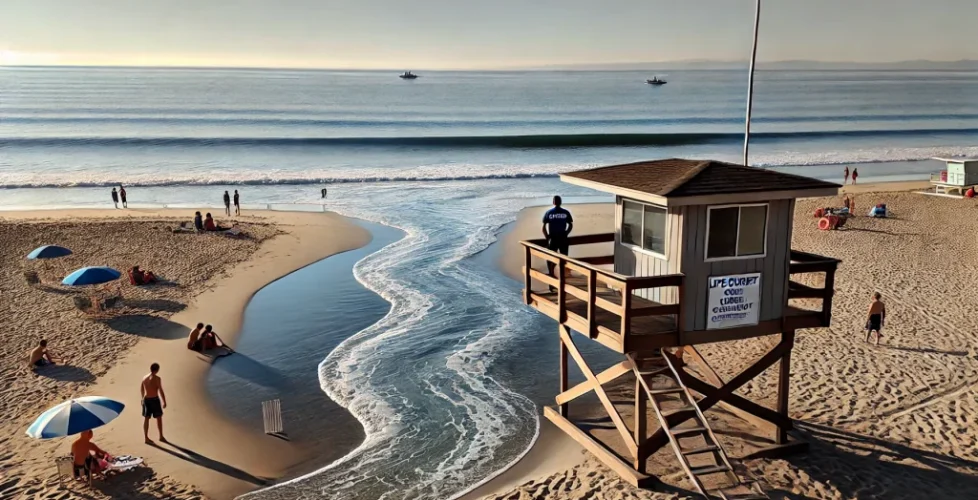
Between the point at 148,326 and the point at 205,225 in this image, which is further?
the point at 205,225

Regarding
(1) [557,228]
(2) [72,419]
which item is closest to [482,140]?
(1) [557,228]

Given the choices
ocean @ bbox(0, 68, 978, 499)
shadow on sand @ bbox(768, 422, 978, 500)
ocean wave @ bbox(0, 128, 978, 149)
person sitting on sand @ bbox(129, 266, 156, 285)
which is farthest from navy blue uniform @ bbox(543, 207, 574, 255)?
ocean wave @ bbox(0, 128, 978, 149)

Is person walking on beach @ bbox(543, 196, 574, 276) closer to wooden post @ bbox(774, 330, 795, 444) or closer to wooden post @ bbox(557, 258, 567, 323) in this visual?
wooden post @ bbox(557, 258, 567, 323)

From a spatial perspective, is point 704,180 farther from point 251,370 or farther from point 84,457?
point 251,370

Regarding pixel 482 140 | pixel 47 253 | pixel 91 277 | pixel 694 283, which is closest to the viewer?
pixel 694 283

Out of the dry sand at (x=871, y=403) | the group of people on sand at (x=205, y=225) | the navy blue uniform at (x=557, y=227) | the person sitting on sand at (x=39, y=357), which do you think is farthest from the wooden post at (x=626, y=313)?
the group of people on sand at (x=205, y=225)

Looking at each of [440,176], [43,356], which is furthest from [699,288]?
[440,176]

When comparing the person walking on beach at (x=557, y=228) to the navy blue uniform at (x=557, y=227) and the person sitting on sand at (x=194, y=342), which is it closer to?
the navy blue uniform at (x=557, y=227)
